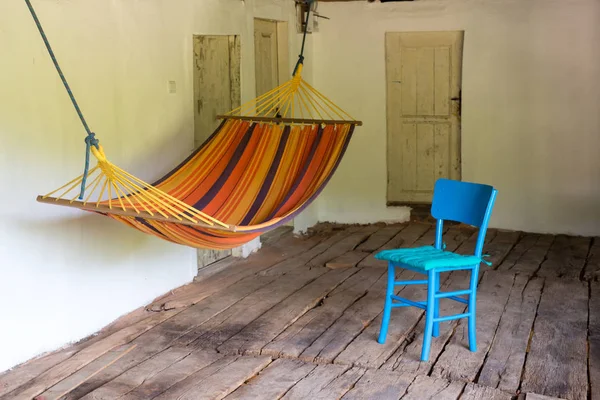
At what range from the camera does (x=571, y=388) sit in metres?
3.06

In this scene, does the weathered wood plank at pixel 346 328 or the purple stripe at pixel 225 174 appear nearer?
the weathered wood plank at pixel 346 328

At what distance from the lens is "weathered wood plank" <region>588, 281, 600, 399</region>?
10.2 ft

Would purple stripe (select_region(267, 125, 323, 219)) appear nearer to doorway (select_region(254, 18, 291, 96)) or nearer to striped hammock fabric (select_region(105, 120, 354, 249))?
striped hammock fabric (select_region(105, 120, 354, 249))

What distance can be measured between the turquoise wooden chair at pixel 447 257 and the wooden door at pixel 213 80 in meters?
2.14

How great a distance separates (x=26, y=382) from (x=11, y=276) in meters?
0.46

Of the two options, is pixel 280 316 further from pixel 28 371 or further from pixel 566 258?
pixel 566 258

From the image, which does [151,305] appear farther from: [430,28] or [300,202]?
[430,28]

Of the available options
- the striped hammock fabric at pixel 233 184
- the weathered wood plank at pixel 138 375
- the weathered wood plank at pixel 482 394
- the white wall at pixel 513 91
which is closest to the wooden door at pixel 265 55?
the white wall at pixel 513 91

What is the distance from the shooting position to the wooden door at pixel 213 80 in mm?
5230

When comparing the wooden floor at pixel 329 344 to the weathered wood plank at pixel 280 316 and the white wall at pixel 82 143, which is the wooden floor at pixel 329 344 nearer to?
the weathered wood plank at pixel 280 316

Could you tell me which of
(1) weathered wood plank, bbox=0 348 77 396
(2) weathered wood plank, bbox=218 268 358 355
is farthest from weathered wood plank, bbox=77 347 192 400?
(1) weathered wood plank, bbox=0 348 77 396

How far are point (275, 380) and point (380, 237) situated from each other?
3.11 m

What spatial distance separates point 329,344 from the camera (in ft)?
11.8

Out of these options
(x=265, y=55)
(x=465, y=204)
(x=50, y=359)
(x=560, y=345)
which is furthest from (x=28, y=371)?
(x=265, y=55)
